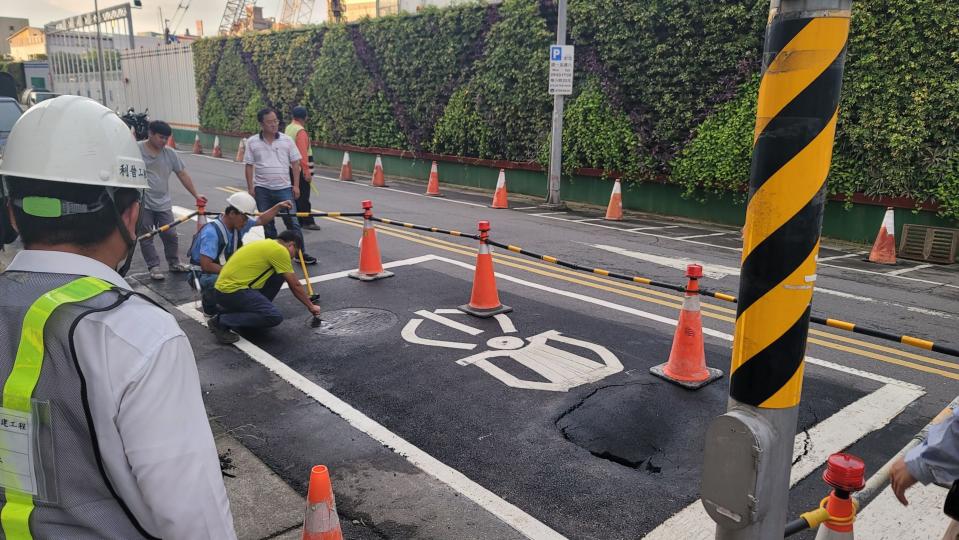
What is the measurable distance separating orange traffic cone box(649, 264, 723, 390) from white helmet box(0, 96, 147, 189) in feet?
15.5

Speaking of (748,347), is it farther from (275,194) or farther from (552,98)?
(552,98)

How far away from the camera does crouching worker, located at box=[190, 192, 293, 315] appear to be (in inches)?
285

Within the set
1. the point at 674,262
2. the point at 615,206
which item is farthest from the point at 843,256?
the point at 615,206

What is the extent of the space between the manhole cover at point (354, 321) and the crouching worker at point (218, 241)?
119cm

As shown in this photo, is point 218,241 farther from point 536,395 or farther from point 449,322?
point 536,395

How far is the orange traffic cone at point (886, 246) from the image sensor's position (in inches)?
424

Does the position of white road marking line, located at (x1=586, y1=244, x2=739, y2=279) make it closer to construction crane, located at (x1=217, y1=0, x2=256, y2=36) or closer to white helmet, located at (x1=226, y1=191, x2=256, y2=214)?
white helmet, located at (x1=226, y1=191, x2=256, y2=214)

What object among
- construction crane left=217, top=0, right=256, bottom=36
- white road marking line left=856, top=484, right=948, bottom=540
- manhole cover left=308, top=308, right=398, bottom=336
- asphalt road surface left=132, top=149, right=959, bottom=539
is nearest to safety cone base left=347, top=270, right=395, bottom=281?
asphalt road surface left=132, top=149, right=959, bottom=539

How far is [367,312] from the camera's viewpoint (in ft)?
25.3

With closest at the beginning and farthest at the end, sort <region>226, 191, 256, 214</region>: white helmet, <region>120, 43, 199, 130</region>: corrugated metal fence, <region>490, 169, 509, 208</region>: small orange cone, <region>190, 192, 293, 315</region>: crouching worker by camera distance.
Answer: <region>190, 192, 293, 315</region>: crouching worker, <region>226, 191, 256, 214</region>: white helmet, <region>490, 169, 509, 208</region>: small orange cone, <region>120, 43, 199, 130</region>: corrugated metal fence

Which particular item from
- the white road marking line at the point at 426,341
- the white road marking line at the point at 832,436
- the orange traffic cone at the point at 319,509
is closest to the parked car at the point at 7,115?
the white road marking line at the point at 426,341

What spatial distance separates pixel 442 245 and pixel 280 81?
1886 centimetres

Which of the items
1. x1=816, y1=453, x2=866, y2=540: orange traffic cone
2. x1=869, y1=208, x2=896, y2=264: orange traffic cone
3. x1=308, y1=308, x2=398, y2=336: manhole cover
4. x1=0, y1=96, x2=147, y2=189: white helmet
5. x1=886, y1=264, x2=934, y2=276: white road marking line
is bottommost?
x1=308, y1=308, x2=398, y2=336: manhole cover

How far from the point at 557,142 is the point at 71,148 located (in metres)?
14.7
